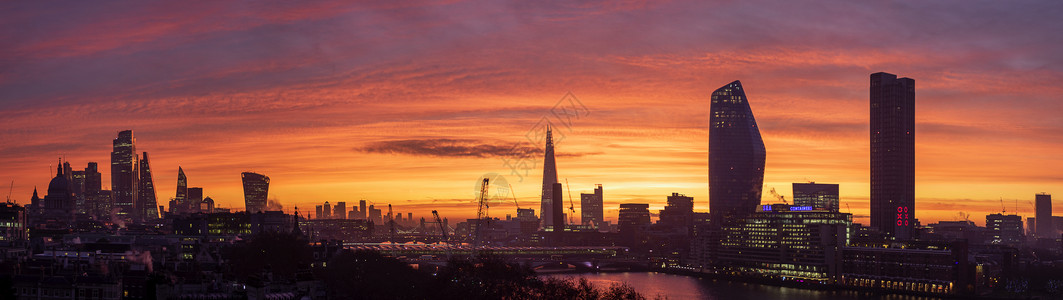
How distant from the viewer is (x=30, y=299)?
7388 centimetres

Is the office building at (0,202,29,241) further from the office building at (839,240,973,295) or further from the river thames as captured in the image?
the office building at (839,240,973,295)

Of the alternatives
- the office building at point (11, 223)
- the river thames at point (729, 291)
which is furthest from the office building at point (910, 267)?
the office building at point (11, 223)

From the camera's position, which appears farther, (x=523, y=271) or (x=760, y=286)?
(x=760, y=286)

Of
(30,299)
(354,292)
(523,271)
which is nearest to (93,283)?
(30,299)

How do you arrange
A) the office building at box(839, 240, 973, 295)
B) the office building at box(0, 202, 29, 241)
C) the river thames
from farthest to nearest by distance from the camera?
the office building at box(839, 240, 973, 295) < the river thames < the office building at box(0, 202, 29, 241)

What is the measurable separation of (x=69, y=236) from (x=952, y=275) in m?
128

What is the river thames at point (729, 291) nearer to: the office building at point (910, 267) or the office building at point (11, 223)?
the office building at point (910, 267)

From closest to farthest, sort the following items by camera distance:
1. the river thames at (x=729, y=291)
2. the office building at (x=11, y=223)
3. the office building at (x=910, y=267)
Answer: the office building at (x=11, y=223), the river thames at (x=729, y=291), the office building at (x=910, y=267)

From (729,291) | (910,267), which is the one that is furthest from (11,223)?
(910,267)

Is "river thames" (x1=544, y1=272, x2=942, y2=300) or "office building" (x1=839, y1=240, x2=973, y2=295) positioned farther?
"office building" (x1=839, y1=240, x2=973, y2=295)

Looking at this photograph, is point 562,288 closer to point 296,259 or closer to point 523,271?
point 523,271

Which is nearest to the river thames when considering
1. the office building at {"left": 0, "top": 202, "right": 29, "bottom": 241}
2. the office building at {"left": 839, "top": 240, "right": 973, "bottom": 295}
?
the office building at {"left": 839, "top": 240, "right": 973, "bottom": 295}

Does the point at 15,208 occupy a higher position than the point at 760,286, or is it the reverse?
the point at 15,208

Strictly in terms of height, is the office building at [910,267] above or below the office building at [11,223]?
below
